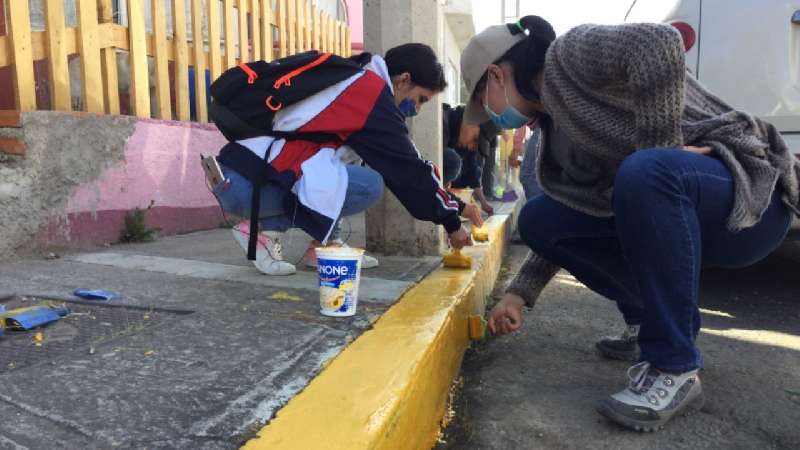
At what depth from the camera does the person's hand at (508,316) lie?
212 cm

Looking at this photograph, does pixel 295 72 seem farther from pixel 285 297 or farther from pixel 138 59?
pixel 138 59

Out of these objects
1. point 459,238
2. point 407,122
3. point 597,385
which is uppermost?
point 407,122

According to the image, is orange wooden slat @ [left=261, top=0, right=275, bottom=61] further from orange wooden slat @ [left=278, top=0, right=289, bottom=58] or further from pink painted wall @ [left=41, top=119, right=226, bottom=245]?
pink painted wall @ [left=41, top=119, right=226, bottom=245]

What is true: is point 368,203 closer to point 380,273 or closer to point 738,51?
point 380,273

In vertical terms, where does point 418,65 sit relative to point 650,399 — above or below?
above

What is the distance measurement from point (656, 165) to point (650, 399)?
24.6 inches

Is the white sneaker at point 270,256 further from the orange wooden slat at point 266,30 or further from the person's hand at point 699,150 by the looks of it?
the orange wooden slat at point 266,30

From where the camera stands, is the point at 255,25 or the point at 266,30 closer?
the point at 255,25

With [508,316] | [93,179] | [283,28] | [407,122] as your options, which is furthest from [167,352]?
[283,28]

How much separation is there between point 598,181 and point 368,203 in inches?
43.6

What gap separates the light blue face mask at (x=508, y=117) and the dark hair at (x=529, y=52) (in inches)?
2.8

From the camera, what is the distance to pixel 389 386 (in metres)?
1.47

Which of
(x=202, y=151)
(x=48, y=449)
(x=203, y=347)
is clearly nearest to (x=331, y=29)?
(x=202, y=151)

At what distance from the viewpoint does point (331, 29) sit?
7.10 meters
